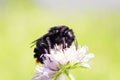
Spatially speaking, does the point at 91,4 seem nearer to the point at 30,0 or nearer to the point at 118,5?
the point at 118,5

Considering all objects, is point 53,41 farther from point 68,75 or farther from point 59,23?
point 59,23

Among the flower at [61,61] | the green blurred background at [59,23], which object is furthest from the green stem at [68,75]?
the green blurred background at [59,23]

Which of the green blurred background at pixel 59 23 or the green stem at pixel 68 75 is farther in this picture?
the green blurred background at pixel 59 23

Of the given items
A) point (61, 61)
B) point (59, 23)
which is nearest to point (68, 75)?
point (61, 61)

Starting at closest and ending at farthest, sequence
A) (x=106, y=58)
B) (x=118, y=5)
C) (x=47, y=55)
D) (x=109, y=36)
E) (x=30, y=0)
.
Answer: (x=47, y=55) → (x=106, y=58) → (x=109, y=36) → (x=118, y=5) → (x=30, y=0)

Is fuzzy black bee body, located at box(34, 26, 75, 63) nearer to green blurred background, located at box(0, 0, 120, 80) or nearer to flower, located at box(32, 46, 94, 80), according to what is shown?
flower, located at box(32, 46, 94, 80)

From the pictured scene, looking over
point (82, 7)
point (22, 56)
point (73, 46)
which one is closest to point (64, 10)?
point (82, 7)

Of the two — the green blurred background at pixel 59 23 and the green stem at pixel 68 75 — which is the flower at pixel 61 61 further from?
the green blurred background at pixel 59 23
